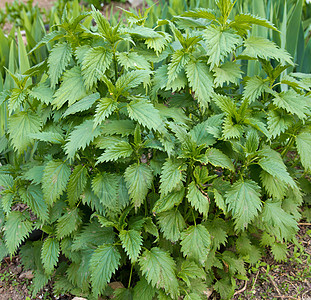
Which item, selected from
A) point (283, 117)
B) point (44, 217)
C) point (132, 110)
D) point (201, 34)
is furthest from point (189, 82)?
point (44, 217)

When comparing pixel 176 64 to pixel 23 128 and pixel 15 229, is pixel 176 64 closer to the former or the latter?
pixel 23 128

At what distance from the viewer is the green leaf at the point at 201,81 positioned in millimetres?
1621

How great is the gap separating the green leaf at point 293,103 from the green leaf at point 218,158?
15.1 inches

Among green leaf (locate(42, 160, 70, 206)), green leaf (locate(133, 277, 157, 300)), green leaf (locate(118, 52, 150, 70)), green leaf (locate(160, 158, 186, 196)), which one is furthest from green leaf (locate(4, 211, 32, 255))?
green leaf (locate(118, 52, 150, 70))

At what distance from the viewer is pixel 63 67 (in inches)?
64.7

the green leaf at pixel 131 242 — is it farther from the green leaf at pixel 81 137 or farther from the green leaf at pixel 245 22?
the green leaf at pixel 245 22

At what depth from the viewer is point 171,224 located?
1.70m

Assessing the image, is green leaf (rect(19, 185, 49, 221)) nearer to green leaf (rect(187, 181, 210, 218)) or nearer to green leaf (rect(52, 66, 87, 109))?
green leaf (rect(52, 66, 87, 109))

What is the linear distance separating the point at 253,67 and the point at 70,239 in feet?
5.17

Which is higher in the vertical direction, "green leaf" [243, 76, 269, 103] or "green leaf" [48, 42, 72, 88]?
"green leaf" [48, 42, 72, 88]

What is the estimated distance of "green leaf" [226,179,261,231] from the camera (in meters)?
1.61

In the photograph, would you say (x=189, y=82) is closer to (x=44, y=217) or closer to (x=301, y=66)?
(x=44, y=217)

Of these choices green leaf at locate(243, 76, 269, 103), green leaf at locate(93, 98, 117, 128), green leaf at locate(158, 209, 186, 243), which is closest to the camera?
green leaf at locate(93, 98, 117, 128)

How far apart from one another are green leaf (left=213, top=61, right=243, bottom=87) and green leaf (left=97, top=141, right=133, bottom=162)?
0.50 metres
